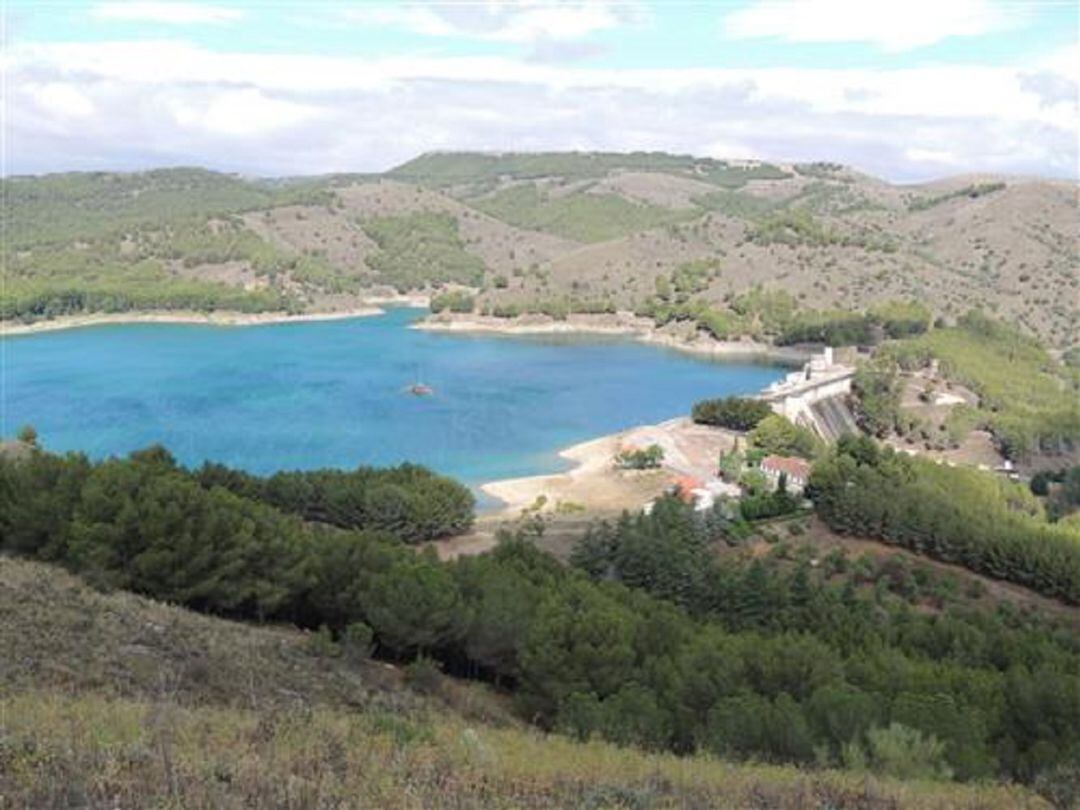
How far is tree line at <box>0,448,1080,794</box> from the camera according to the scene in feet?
52.3

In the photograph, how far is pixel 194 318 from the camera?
139625 mm

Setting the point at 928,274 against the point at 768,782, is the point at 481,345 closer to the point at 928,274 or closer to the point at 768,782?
the point at 928,274

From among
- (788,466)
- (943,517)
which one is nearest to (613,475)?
(788,466)

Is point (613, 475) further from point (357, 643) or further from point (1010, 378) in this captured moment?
point (1010, 378)

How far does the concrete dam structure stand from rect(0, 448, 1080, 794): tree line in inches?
1882

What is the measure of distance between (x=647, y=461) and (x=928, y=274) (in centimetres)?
10597

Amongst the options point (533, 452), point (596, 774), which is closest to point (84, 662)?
point (596, 774)

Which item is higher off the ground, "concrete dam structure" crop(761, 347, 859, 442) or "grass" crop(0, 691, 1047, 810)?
"grass" crop(0, 691, 1047, 810)

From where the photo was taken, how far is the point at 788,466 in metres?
60.0

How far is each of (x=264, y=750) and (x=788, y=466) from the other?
53423mm

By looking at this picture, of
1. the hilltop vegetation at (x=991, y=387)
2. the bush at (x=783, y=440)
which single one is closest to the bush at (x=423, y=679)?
the bush at (x=783, y=440)

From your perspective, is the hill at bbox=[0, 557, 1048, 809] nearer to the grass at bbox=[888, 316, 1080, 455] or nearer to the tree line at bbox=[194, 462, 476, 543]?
the tree line at bbox=[194, 462, 476, 543]

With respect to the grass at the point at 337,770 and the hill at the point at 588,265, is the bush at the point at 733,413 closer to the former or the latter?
the hill at the point at 588,265

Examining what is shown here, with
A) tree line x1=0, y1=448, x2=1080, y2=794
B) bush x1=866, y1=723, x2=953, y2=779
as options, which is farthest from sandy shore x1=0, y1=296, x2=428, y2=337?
bush x1=866, y1=723, x2=953, y2=779
